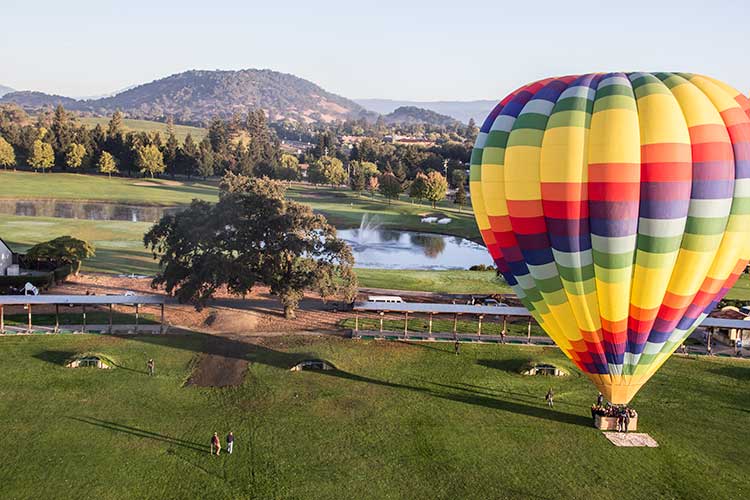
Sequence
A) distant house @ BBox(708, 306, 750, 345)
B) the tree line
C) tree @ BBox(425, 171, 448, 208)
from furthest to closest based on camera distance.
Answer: the tree line → tree @ BBox(425, 171, 448, 208) → distant house @ BBox(708, 306, 750, 345)

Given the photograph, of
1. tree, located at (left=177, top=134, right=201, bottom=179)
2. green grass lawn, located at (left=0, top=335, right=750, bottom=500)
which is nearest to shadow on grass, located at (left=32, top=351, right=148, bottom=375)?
green grass lawn, located at (left=0, top=335, right=750, bottom=500)

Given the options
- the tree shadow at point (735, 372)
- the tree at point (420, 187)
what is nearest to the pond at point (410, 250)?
the tree at point (420, 187)

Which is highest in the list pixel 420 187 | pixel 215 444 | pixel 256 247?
pixel 420 187

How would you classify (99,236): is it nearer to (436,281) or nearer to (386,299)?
(436,281)

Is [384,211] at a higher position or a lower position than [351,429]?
higher

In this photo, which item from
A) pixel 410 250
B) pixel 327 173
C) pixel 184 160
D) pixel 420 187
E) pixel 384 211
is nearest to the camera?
pixel 410 250

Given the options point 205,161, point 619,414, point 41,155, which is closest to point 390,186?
point 205,161

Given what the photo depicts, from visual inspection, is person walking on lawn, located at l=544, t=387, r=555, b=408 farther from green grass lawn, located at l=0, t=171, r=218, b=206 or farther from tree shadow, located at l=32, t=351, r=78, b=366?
green grass lawn, located at l=0, t=171, r=218, b=206
